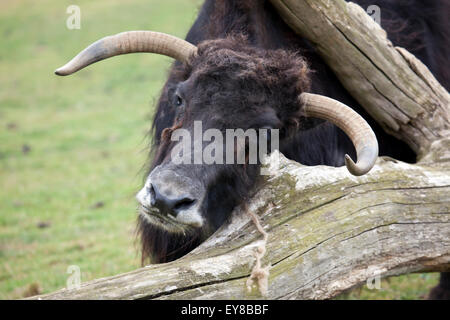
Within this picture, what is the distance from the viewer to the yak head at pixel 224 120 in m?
3.59

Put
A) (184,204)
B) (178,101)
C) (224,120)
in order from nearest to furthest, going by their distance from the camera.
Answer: (184,204) → (224,120) → (178,101)

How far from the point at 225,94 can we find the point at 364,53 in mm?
1349

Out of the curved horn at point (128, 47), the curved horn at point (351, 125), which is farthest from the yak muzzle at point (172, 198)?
the curved horn at point (128, 47)

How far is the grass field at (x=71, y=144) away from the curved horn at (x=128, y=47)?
1264 mm

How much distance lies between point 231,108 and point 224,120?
10 centimetres

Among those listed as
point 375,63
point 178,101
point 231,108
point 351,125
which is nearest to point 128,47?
point 178,101

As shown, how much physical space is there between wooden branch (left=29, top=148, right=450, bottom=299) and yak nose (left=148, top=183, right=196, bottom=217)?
295mm

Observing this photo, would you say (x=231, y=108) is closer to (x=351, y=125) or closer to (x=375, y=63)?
(x=351, y=125)

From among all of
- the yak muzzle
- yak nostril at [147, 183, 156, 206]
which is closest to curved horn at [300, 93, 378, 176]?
the yak muzzle

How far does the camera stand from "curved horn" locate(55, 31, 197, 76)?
409 cm

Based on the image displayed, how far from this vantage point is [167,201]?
131 inches

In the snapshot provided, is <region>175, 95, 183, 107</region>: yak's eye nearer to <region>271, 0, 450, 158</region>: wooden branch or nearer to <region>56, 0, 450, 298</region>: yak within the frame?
<region>56, 0, 450, 298</region>: yak

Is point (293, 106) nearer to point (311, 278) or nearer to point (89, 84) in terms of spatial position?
point (311, 278)

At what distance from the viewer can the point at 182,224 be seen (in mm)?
3482
